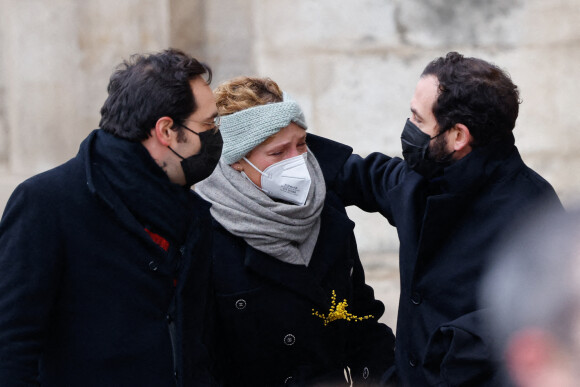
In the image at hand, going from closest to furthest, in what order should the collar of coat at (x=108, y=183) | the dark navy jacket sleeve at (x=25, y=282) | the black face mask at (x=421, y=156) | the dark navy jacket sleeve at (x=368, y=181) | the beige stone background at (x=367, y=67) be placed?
the dark navy jacket sleeve at (x=25, y=282), the collar of coat at (x=108, y=183), the black face mask at (x=421, y=156), the dark navy jacket sleeve at (x=368, y=181), the beige stone background at (x=367, y=67)

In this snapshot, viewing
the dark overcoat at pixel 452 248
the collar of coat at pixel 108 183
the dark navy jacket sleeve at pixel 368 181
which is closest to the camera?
the collar of coat at pixel 108 183

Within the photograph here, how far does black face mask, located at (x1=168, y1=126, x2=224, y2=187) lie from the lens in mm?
2791

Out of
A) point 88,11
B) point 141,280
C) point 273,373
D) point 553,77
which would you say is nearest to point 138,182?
point 141,280

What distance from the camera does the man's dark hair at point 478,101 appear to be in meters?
3.17

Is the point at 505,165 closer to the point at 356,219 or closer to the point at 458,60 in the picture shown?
the point at 458,60

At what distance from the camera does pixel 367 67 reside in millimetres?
5613

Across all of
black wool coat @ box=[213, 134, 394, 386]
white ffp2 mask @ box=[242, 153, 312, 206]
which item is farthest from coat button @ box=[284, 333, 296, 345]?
white ffp2 mask @ box=[242, 153, 312, 206]

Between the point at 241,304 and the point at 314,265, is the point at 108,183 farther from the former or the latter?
the point at 314,265

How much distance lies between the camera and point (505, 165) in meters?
3.14

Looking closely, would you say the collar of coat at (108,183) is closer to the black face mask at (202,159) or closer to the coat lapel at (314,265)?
the black face mask at (202,159)

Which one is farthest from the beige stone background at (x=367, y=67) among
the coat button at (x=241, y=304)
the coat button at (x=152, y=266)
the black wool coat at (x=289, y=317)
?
the coat button at (x=152, y=266)

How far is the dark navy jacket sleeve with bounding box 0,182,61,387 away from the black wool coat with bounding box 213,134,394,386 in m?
0.90

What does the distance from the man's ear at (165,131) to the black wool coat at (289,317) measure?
2.16 feet

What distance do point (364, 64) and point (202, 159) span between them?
2.97 metres
